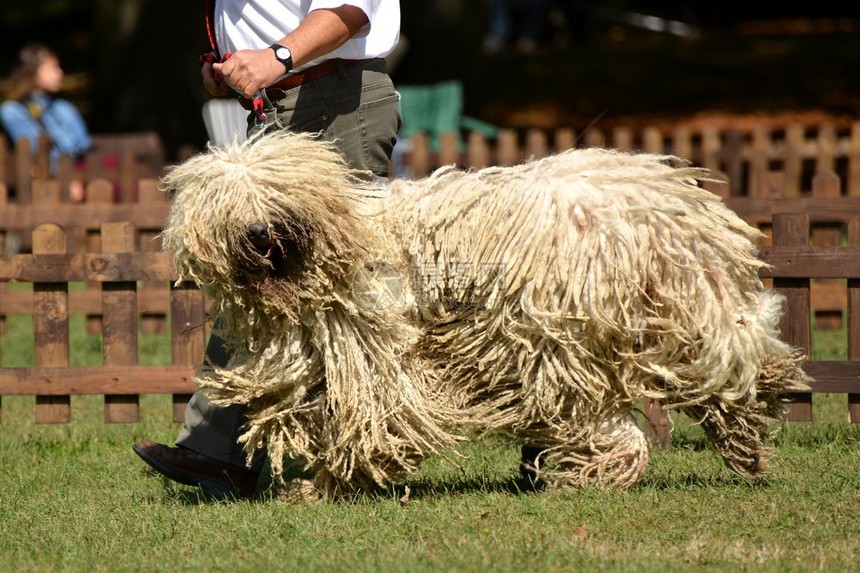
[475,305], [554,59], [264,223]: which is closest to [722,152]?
[475,305]

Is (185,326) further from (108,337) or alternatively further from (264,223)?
(264,223)

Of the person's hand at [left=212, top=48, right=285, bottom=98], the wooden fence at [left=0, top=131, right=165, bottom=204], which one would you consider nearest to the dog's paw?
the person's hand at [left=212, top=48, right=285, bottom=98]

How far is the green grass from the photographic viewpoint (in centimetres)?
386

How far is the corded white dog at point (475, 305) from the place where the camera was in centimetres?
421

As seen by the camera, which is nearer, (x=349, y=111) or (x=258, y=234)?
(x=258, y=234)

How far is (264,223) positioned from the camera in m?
4.09

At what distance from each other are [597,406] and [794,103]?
684 inches

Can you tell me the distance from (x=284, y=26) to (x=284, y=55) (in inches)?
14.1

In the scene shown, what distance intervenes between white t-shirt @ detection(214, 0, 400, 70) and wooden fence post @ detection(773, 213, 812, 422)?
2.47m

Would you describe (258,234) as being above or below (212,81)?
below

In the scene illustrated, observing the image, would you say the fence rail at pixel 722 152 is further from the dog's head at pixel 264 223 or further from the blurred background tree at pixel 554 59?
the dog's head at pixel 264 223

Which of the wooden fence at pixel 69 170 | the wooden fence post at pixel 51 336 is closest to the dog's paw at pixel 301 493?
the wooden fence post at pixel 51 336

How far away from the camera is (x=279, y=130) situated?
4.45 metres

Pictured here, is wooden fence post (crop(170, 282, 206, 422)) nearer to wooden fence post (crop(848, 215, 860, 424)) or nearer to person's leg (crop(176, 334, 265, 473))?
person's leg (crop(176, 334, 265, 473))
